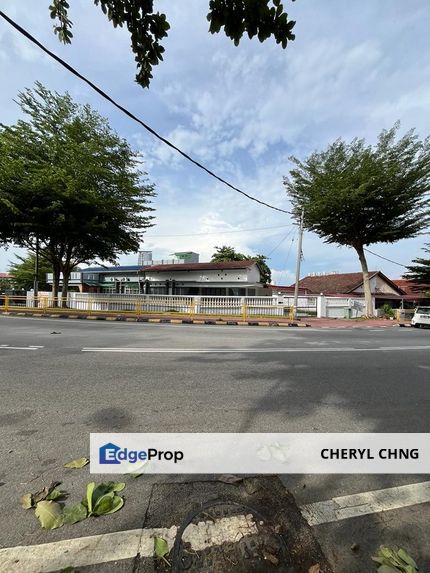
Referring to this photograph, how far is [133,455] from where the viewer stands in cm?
285

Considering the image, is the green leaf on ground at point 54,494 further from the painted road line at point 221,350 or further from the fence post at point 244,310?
the fence post at point 244,310

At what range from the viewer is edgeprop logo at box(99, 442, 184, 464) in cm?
278

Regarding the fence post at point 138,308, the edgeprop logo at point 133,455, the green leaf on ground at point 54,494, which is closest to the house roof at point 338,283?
the fence post at point 138,308

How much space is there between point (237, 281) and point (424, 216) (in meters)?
16.0

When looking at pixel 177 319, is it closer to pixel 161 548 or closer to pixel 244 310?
pixel 244 310

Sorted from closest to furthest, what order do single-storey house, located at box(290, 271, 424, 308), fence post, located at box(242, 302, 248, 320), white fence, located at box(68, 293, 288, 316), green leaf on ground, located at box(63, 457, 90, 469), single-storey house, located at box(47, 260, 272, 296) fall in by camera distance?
green leaf on ground, located at box(63, 457, 90, 469) → fence post, located at box(242, 302, 248, 320) → white fence, located at box(68, 293, 288, 316) → single-storey house, located at box(47, 260, 272, 296) → single-storey house, located at box(290, 271, 424, 308)

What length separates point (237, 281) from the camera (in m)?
30.2

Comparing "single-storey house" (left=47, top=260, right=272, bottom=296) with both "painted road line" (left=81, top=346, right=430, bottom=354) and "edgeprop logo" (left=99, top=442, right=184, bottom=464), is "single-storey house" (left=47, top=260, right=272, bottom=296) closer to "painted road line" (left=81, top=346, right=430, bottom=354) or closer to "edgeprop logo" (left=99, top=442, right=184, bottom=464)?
"painted road line" (left=81, top=346, right=430, bottom=354)

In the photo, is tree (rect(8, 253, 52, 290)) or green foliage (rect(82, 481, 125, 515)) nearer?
green foliage (rect(82, 481, 125, 515))

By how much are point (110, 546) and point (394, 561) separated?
1630 mm

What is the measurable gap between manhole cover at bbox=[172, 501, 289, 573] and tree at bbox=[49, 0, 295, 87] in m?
3.68

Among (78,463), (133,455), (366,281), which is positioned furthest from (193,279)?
(78,463)

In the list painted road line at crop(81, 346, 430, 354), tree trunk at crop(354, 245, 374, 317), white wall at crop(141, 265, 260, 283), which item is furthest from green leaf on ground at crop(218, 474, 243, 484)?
white wall at crop(141, 265, 260, 283)

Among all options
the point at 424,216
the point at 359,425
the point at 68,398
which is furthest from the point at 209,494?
the point at 424,216
